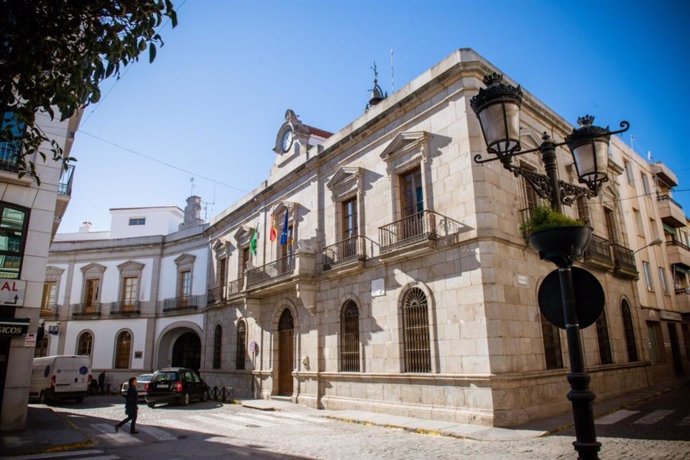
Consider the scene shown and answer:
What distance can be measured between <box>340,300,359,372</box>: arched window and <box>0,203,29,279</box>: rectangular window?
8.90 metres

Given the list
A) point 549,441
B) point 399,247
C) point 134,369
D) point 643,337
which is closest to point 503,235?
point 399,247

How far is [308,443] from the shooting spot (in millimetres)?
9305

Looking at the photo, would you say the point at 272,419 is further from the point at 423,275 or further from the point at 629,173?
the point at 629,173

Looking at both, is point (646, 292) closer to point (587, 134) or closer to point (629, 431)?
point (629, 431)

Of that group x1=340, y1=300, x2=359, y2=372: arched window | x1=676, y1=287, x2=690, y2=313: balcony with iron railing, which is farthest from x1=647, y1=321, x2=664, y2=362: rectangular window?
x1=340, y1=300, x2=359, y2=372: arched window

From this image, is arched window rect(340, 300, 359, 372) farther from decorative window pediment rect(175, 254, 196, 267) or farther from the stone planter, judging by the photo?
decorative window pediment rect(175, 254, 196, 267)

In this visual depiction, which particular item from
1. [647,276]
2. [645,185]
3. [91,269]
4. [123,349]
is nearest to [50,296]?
[91,269]

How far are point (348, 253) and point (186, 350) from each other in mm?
17050

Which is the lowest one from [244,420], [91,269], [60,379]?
[244,420]

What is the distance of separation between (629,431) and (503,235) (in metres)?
4.75

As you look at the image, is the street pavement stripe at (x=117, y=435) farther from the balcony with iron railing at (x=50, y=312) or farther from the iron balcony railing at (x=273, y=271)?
the balcony with iron railing at (x=50, y=312)

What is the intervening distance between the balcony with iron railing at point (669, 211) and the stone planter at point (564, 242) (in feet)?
82.8

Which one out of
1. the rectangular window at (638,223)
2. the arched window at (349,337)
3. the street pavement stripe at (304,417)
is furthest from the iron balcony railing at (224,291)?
the rectangular window at (638,223)

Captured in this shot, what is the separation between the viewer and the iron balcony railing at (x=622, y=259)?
1611 centimetres
